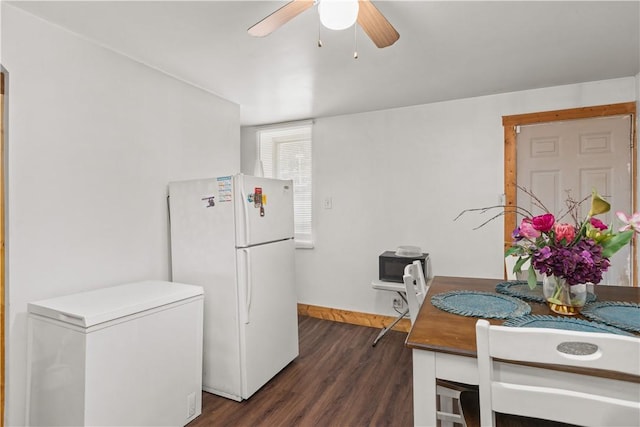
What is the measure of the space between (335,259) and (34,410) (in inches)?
108

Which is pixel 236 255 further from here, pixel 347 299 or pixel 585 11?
pixel 585 11

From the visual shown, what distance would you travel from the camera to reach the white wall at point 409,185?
10.1ft

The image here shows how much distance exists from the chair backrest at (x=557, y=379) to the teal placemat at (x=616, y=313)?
0.35 metres

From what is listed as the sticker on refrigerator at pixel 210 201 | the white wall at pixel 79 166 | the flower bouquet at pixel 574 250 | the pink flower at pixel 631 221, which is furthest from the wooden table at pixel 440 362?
the white wall at pixel 79 166

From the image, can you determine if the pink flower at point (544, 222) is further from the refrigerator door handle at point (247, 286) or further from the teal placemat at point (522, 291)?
the refrigerator door handle at point (247, 286)

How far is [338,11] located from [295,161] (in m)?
2.83

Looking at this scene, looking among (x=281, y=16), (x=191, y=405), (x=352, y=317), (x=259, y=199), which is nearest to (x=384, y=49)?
(x=281, y=16)

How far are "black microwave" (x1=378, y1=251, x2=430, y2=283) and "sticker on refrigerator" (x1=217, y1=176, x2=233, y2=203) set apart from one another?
5.57 feet

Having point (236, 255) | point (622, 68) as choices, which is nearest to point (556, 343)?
point (236, 255)

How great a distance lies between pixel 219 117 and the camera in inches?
122

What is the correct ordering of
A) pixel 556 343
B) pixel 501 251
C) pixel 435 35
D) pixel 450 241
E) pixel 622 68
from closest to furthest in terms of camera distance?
pixel 556 343
pixel 435 35
pixel 622 68
pixel 501 251
pixel 450 241

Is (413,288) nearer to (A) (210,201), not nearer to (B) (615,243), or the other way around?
(B) (615,243)

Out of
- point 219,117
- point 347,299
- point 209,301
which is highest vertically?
point 219,117

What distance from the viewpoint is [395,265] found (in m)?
3.15
